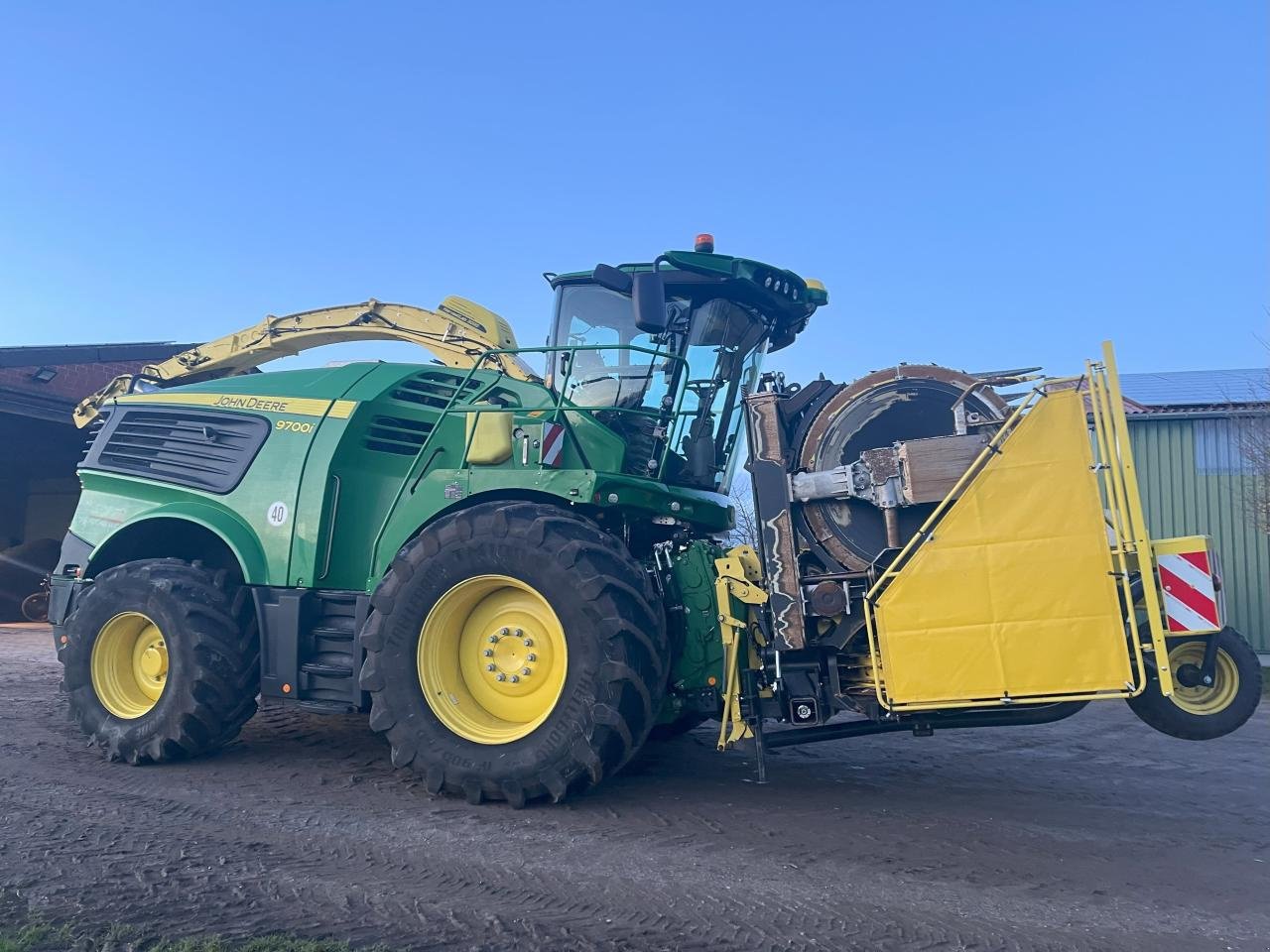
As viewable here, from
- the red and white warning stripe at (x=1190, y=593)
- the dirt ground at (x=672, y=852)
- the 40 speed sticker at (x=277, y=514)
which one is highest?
the 40 speed sticker at (x=277, y=514)

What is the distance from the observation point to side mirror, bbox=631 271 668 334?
5008mm

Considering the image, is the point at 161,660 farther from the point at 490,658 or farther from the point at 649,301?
the point at 649,301

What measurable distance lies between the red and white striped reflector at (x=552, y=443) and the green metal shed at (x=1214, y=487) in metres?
12.8

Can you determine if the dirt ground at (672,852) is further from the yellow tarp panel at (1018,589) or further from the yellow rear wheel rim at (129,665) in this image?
the yellow tarp panel at (1018,589)

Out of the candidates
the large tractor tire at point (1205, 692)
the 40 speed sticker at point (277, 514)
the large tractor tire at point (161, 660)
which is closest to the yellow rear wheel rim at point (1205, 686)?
the large tractor tire at point (1205, 692)

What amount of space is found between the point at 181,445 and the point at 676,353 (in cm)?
349

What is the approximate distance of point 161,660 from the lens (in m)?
6.05

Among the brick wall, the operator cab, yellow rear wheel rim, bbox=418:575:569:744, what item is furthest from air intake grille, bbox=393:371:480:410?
the brick wall

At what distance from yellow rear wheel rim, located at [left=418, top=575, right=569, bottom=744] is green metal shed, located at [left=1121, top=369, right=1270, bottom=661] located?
13108 millimetres

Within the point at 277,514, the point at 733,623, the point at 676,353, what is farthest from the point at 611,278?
the point at 277,514

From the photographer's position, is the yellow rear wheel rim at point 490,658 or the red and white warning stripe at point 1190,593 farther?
the yellow rear wheel rim at point 490,658

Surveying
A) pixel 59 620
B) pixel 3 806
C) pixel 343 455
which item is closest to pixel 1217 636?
pixel 343 455

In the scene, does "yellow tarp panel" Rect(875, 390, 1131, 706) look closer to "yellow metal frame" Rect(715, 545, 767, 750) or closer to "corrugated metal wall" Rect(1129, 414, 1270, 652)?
"yellow metal frame" Rect(715, 545, 767, 750)

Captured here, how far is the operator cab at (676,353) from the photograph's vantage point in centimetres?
572
